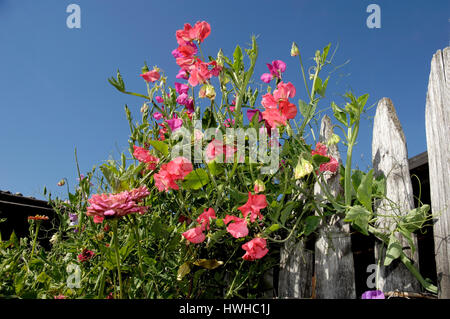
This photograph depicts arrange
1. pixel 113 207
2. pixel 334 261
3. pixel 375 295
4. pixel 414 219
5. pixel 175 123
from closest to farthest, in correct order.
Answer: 1. pixel 113 207
2. pixel 375 295
3. pixel 414 219
4. pixel 175 123
5. pixel 334 261

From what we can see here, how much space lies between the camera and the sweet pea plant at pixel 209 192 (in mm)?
1258

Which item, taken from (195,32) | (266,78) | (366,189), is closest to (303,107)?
(266,78)

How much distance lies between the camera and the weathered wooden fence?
53.1 inches

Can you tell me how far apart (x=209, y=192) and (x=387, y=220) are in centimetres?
71

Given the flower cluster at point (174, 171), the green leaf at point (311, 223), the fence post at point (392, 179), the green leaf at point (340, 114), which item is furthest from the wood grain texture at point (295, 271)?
the flower cluster at point (174, 171)

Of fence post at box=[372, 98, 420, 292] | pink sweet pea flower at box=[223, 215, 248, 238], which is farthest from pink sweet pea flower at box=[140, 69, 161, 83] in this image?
fence post at box=[372, 98, 420, 292]

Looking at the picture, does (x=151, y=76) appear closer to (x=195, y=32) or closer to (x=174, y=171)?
(x=195, y=32)

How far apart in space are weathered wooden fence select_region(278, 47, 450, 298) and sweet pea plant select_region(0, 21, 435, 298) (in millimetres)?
82

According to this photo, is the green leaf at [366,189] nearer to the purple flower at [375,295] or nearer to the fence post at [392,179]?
the fence post at [392,179]

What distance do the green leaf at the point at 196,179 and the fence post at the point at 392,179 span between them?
2.22ft

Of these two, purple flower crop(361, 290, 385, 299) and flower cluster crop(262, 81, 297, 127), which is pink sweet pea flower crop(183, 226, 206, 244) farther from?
purple flower crop(361, 290, 385, 299)

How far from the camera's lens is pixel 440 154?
1.38 m

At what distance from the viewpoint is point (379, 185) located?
1.43 meters
